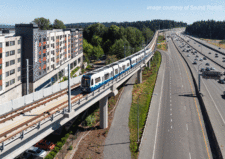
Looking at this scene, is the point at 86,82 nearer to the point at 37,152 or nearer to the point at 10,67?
the point at 37,152

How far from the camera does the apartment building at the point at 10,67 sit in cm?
4302

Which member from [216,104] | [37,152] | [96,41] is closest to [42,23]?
[96,41]

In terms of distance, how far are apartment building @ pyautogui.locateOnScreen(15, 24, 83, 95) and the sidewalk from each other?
19254mm

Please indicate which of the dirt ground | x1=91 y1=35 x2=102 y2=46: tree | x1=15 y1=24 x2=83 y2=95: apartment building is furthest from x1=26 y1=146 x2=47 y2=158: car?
x1=91 y1=35 x2=102 y2=46: tree

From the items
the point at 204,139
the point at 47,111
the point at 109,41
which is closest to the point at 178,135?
the point at 204,139

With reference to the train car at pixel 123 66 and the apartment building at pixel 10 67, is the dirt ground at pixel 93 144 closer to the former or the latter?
the train car at pixel 123 66

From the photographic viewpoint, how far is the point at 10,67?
4575 cm

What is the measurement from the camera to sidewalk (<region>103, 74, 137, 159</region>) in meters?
26.9

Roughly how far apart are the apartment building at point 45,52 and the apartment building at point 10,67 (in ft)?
6.79

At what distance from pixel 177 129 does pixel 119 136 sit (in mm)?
10198

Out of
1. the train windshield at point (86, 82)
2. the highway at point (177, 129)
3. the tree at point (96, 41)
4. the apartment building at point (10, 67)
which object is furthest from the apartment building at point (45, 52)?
the highway at point (177, 129)

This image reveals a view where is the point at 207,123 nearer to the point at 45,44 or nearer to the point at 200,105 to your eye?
the point at 200,105

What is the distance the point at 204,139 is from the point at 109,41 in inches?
3656

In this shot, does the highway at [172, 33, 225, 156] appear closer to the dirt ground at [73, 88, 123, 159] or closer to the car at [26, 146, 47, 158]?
the dirt ground at [73, 88, 123, 159]
